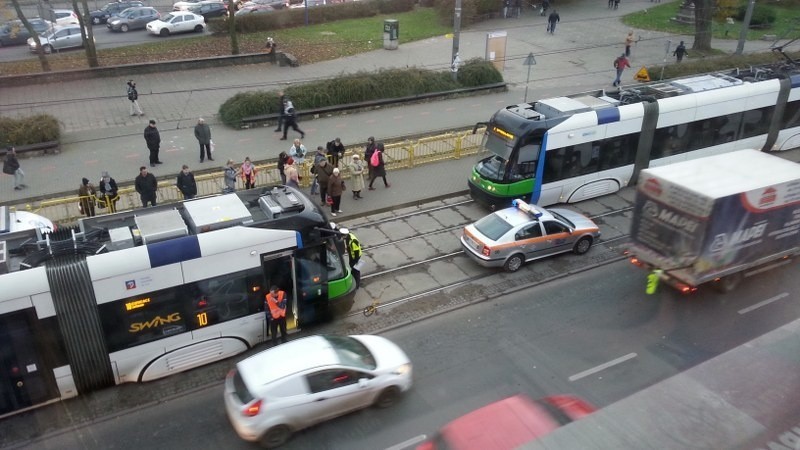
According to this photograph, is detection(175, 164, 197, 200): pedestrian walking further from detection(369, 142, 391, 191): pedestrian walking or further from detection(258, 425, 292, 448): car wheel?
detection(258, 425, 292, 448): car wheel

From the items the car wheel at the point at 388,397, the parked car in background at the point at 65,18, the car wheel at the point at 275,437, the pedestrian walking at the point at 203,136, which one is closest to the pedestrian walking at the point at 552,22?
the pedestrian walking at the point at 203,136

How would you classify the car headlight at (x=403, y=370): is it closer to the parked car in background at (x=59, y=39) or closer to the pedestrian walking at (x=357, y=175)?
the pedestrian walking at (x=357, y=175)

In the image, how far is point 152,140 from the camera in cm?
1916

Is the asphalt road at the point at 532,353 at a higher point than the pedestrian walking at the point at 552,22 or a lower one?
lower

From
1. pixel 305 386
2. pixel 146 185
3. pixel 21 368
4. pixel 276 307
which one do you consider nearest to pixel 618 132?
pixel 276 307

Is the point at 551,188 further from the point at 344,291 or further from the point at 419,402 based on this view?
the point at 419,402

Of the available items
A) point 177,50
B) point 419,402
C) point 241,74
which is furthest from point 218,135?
point 419,402

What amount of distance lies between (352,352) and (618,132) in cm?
1134

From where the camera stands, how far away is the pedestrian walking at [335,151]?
18984 millimetres

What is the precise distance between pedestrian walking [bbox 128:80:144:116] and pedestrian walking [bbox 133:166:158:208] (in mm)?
8329

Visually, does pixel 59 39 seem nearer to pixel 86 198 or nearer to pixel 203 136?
pixel 203 136

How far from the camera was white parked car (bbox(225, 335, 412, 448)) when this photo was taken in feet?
31.2

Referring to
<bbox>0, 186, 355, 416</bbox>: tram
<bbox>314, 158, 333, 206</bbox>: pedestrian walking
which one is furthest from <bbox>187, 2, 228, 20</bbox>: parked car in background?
<bbox>0, 186, 355, 416</bbox>: tram

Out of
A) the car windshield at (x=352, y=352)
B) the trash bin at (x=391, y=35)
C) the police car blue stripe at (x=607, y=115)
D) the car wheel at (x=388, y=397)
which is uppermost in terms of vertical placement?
the police car blue stripe at (x=607, y=115)
